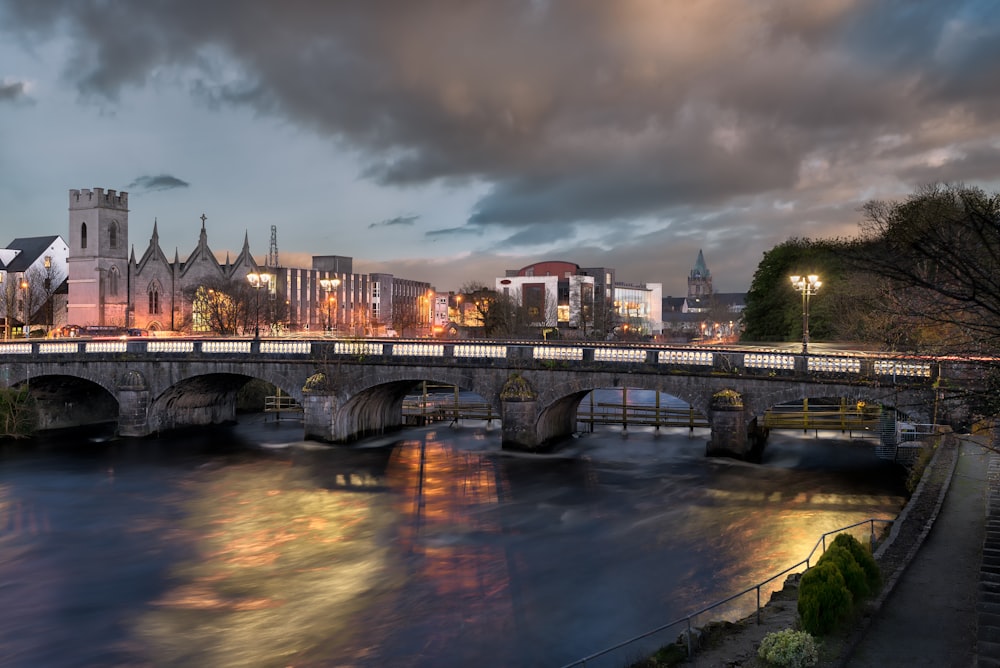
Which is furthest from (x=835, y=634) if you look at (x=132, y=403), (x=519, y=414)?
(x=132, y=403)

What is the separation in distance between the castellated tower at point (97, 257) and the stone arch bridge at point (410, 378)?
5092cm

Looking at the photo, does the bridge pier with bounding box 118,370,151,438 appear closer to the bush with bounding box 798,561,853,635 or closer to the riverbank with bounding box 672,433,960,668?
the riverbank with bounding box 672,433,960,668

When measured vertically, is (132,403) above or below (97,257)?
below

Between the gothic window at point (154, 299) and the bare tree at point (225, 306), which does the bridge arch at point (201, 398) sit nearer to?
the bare tree at point (225, 306)

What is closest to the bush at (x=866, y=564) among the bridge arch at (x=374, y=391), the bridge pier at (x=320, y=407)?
the bridge arch at (x=374, y=391)

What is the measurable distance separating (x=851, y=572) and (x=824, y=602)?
124 centimetres

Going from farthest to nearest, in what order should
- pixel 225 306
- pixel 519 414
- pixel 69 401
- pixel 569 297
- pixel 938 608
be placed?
pixel 569 297, pixel 225 306, pixel 69 401, pixel 519 414, pixel 938 608

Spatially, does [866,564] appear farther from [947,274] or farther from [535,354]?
[535,354]

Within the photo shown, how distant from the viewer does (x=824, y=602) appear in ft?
40.8

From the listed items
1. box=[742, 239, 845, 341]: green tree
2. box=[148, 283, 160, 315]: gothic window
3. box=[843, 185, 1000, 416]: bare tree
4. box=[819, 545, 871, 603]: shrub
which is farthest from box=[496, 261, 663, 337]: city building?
box=[819, 545, 871, 603]: shrub

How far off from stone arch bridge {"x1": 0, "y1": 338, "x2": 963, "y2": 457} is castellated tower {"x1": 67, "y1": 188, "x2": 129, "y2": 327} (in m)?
50.9

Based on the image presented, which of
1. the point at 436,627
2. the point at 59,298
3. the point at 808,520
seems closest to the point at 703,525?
the point at 808,520

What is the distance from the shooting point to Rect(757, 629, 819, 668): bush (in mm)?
11398

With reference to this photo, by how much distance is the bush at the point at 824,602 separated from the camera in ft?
40.7
